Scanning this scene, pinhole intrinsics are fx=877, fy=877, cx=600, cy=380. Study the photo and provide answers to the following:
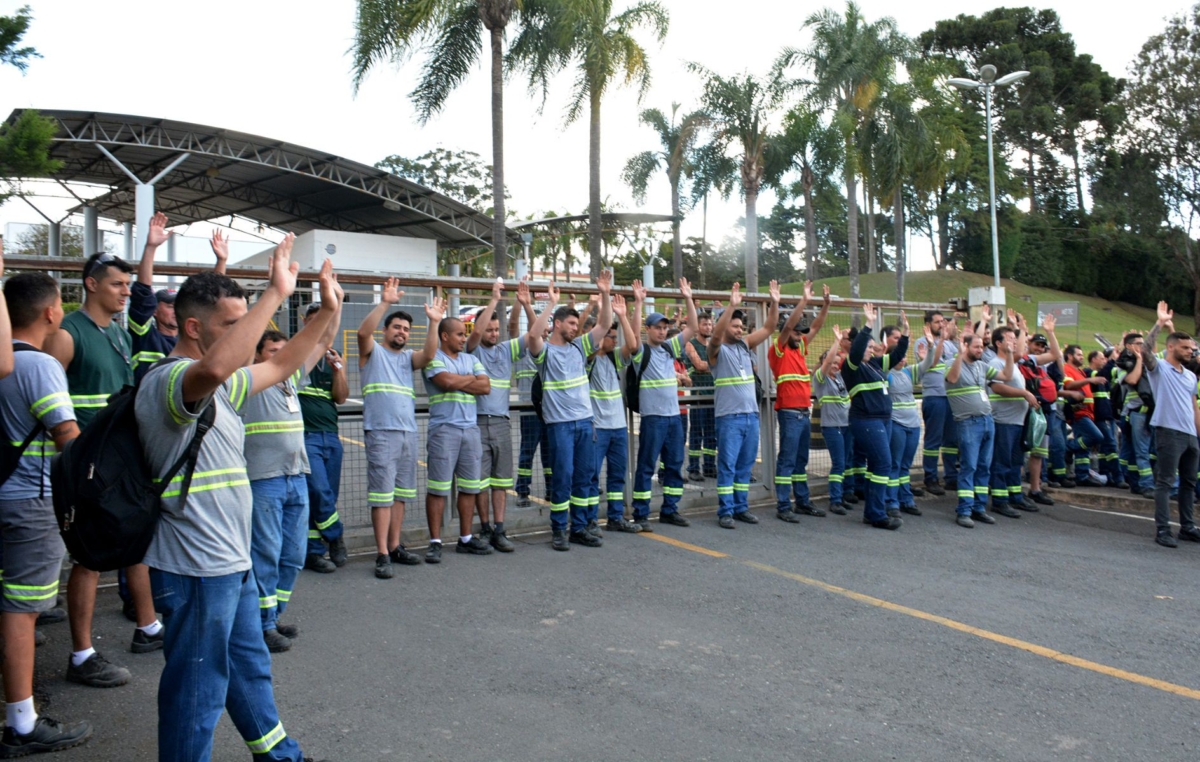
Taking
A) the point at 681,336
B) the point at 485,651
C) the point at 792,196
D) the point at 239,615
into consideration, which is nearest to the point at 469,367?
the point at 681,336

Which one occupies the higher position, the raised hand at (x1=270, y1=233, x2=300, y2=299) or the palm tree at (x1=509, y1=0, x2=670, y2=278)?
the palm tree at (x1=509, y1=0, x2=670, y2=278)

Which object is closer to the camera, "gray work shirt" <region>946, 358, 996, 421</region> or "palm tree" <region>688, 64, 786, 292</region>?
"gray work shirt" <region>946, 358, 996, 421</region>

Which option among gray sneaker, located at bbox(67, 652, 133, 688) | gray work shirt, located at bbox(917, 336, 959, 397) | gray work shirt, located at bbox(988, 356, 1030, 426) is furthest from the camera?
gray work shirt, located at bbox(917, 336, 959, 397)

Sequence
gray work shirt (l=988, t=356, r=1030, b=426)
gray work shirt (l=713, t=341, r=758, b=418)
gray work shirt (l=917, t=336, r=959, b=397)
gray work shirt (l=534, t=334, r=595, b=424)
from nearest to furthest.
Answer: gray work shirt (l=534, t=334, r=595, b=424), gray work shirt (l=713, t=341, r=758, b=418), gray work shirt (l=988, t=356, r=1030, b=426), gray work shirt (l=917, t=336, r=959, b=397)

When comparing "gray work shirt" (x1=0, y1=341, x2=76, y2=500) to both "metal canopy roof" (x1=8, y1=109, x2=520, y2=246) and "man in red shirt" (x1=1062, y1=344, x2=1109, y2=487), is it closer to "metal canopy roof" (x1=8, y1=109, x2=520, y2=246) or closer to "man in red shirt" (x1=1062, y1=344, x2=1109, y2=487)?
"man in red shirt" (x1=1062, y1=344, x2=1109, y2=487)

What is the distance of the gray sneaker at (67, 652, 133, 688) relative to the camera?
4.46m

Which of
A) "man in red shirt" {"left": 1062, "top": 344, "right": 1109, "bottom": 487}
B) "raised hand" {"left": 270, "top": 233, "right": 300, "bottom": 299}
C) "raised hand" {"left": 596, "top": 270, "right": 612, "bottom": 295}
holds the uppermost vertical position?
"raised hand" {"left": 596, "top": 270, "right": 612, "bottom": 295}

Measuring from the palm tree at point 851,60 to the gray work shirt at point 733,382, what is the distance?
2309 cm

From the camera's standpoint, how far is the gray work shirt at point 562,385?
25.3 feet

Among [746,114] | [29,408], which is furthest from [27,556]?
[746,114]

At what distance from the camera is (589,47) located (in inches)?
850

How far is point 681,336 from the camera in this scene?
28.2 feet

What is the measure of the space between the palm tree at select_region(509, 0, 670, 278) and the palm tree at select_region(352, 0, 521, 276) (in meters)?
1.18

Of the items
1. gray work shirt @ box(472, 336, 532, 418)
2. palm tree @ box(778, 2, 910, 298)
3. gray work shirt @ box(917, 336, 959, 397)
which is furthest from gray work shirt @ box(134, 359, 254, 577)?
palm tree @ box(778, 2, 910, 298)
